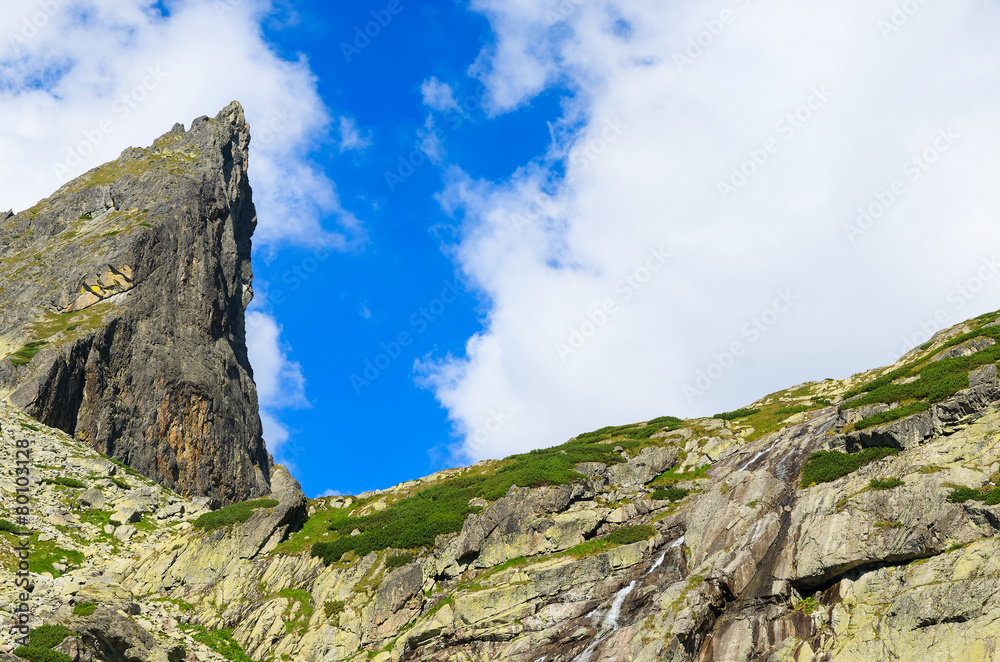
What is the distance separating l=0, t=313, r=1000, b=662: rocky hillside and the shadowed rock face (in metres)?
12.0

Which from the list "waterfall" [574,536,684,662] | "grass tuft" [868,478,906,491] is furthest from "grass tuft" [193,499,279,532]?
"grass tuft" [868,478,906,491]

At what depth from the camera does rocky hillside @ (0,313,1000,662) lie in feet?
95.5

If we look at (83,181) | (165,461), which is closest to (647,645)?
(165,461)

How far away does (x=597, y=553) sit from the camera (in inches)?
1645

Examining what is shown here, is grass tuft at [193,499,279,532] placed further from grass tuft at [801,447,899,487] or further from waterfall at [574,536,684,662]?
grass tuft at [801,447,899,487]

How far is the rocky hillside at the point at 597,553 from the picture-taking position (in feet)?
95.5

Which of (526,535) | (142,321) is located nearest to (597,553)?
(526,535)

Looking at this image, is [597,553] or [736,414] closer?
[597,553]

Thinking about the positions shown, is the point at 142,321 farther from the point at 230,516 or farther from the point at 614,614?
the point at 614,614

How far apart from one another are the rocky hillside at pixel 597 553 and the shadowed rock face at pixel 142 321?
12.0 meters

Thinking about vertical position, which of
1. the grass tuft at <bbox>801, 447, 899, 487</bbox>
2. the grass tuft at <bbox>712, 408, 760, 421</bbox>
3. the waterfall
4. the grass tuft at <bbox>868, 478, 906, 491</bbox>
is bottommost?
the waterfall

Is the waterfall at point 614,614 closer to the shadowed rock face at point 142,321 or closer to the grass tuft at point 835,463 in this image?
the grass tuft at point 835,463

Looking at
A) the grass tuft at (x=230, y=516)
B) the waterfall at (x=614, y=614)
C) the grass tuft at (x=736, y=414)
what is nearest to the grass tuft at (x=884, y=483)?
the waterfall at (x=614, y=614)

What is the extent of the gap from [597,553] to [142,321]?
227 feet
